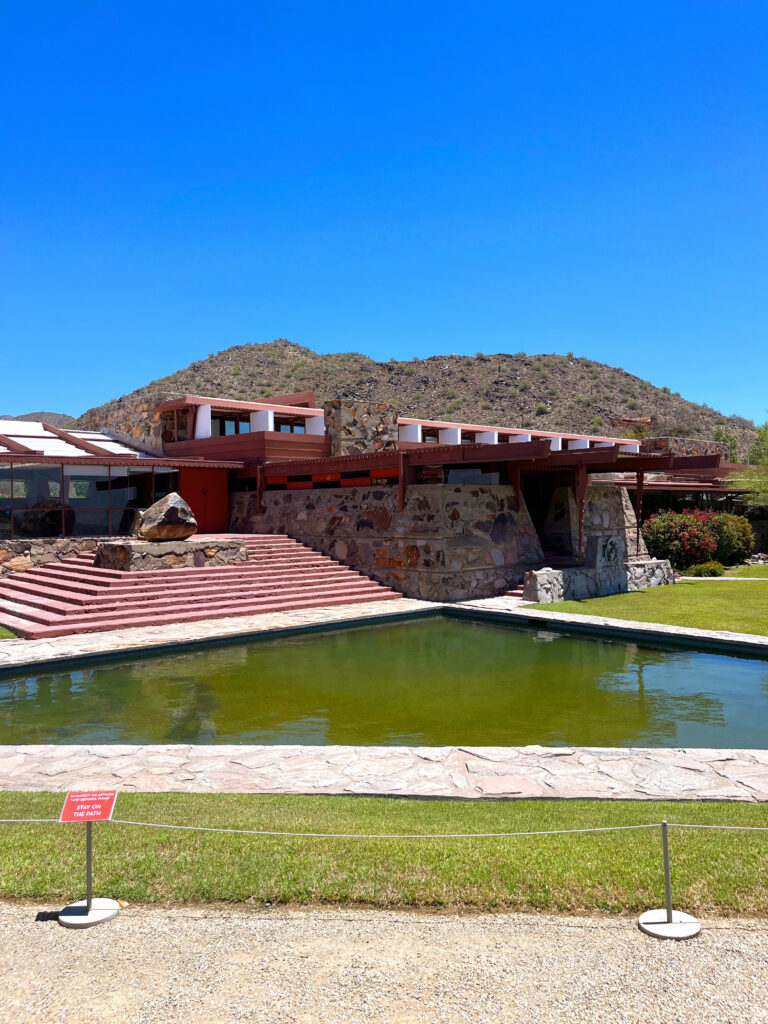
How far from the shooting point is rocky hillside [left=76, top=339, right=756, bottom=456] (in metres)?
A: 63.0

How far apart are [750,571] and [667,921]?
23390 millimetres

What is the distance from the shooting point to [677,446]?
3972 cm

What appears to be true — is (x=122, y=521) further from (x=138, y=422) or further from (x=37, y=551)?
(x=138, y=422)

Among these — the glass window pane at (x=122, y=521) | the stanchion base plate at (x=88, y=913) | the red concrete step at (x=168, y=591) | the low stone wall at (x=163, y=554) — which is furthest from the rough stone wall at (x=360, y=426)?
the stanchion base plate at (x=88, y=913)

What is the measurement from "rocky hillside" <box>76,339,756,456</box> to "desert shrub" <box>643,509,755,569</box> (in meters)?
32.7

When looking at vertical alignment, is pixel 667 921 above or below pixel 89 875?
below

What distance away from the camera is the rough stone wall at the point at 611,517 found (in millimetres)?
23344

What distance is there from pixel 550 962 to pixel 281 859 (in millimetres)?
1924

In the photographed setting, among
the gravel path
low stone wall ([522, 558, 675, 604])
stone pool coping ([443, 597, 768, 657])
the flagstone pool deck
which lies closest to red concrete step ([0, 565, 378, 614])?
stone pool coping ([443, 597, 768, 657])

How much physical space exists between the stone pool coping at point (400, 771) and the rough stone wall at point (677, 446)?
31.3 meters

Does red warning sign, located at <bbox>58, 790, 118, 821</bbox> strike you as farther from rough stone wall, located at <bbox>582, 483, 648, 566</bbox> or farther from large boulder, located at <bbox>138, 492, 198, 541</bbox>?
rough stone wall, located at <bbox>582, 483, 648, 566</bbox>

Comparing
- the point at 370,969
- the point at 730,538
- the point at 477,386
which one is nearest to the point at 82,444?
the point at 730,538

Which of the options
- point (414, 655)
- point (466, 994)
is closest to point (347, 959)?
point (466, 994)

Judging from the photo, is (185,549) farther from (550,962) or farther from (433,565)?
(550,962)
